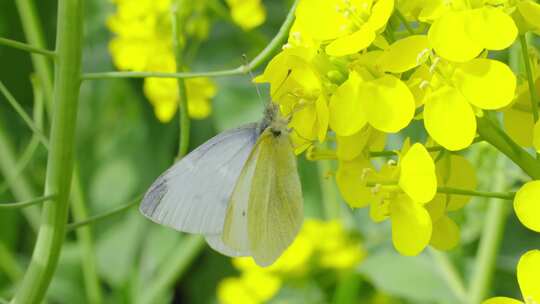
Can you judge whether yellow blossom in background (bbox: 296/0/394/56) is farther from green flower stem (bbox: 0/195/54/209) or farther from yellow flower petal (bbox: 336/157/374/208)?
green flower stem (bbox: 0/195/54/209)

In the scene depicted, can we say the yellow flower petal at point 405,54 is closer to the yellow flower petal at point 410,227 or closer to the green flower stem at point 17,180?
the yellow flower petal at point 410,227

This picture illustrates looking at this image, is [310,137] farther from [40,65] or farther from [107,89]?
[107,89]

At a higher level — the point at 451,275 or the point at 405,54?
the point at 405,54

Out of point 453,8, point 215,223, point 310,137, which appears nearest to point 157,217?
point 215,223

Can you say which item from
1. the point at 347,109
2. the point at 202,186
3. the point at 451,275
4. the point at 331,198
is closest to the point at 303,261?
the point at 331,198

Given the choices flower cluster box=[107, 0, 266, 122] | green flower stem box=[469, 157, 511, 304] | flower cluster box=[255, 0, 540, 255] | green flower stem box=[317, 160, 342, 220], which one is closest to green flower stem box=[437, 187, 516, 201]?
flower cluster box=[255, 0, 540, 255]

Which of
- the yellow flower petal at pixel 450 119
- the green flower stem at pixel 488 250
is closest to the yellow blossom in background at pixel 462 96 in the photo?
the yellow flower petal at pixel 450 119

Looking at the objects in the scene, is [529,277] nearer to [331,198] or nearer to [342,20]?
[342,20]
